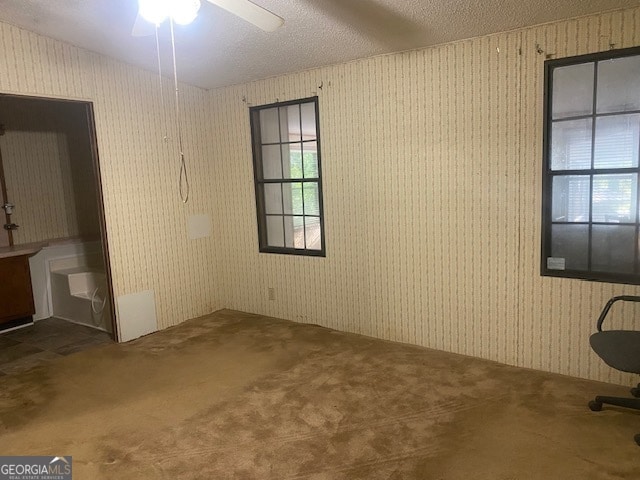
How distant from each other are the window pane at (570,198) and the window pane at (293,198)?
2.23m

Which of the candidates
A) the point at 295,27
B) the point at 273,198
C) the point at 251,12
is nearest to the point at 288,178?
the point at 273,198

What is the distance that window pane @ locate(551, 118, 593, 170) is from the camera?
3010mm

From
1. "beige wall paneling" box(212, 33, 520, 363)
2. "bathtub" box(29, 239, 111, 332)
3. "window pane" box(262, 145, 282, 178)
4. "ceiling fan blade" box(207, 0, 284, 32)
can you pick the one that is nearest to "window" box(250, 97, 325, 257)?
"window pane" box(262, 145, 282, 178)

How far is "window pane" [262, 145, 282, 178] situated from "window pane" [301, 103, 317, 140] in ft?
1.27

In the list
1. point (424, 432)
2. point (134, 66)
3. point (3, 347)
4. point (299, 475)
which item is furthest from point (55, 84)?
point (424, 432)

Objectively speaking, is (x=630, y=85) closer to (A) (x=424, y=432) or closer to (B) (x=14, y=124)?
(A) (x=424, y=432)

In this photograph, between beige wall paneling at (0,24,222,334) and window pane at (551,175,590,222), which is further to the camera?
beige wall paneling at (0,24,222,334)

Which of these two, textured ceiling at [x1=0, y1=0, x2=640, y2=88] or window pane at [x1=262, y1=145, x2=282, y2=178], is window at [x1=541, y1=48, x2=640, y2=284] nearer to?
textured ceiling at [x1=0, y1=0, x2=640, y2=88]

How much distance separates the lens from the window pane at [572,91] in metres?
2.96

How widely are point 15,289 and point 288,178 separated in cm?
299

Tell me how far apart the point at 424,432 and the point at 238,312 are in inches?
112
